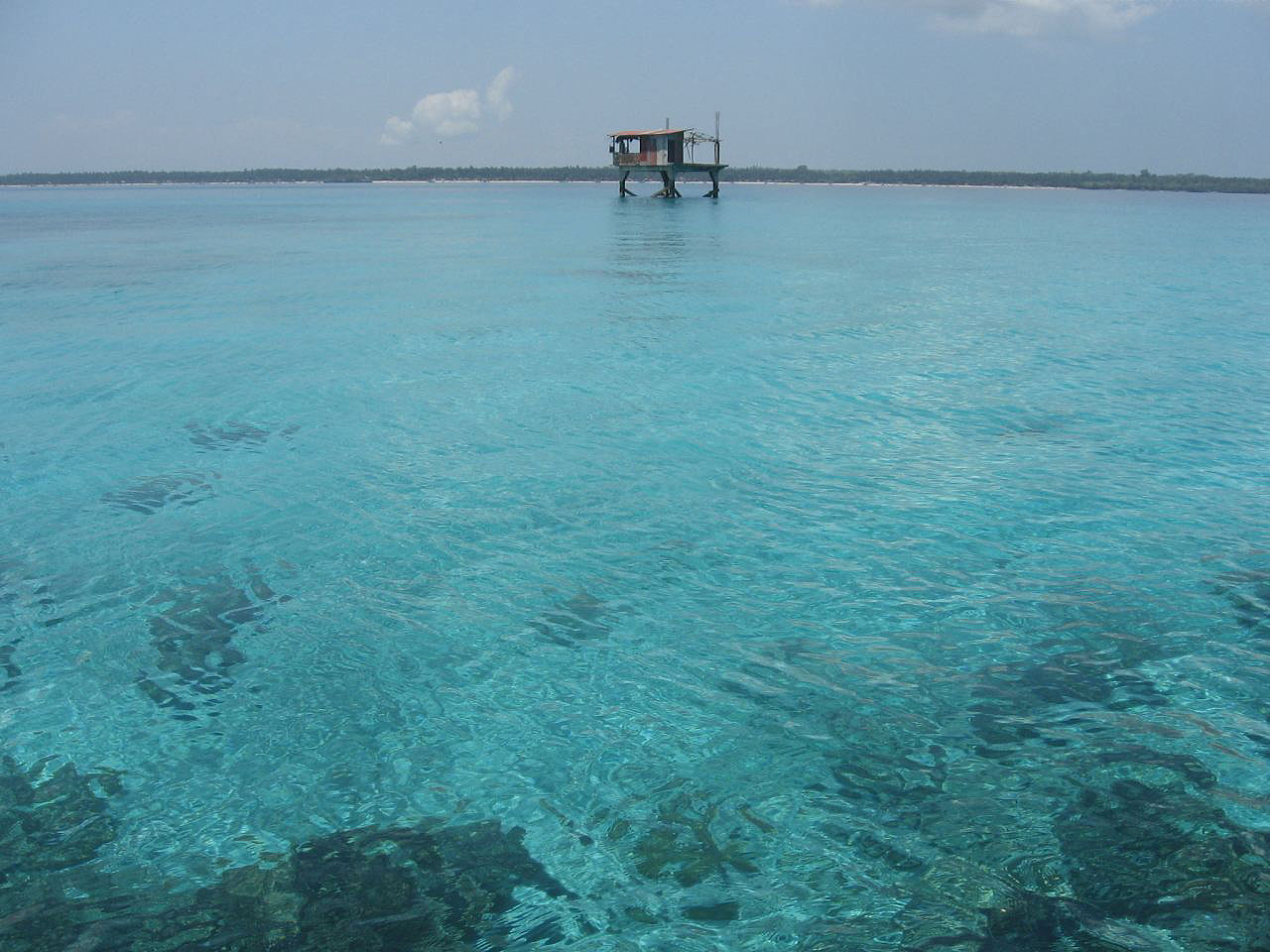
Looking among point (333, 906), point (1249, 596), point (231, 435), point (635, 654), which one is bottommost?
point (333, 906)

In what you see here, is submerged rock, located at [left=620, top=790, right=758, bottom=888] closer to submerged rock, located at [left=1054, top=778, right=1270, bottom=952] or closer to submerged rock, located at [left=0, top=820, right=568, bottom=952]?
submerged rock, located at [left=0, top=820, right=568, bottom=952]

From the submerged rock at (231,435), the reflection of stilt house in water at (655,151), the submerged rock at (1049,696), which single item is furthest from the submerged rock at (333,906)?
the reflection of stilt house in water at (655,151)

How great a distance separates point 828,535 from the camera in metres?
9.61

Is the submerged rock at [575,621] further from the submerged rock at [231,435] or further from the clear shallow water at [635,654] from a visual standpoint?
the submerged rock at [231,435]

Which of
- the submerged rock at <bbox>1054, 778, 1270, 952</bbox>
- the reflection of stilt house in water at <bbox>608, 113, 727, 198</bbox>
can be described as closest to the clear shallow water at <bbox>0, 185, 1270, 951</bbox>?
the submerged rock at <bbox>1054, 778, 1270, 952</bbox>

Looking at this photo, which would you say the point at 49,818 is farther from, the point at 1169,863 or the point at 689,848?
the point at 1169,863

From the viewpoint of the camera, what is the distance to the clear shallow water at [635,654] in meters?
4.90

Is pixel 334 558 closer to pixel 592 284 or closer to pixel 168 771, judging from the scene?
pixel 168 771

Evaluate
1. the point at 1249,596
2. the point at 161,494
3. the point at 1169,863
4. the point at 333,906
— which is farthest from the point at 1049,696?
the point at 161,494

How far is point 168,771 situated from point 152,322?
19226 millimetres

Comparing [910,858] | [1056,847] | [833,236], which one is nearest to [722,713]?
[910,858]

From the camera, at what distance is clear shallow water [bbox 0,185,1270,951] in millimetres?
4898

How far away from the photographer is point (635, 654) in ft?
24.3

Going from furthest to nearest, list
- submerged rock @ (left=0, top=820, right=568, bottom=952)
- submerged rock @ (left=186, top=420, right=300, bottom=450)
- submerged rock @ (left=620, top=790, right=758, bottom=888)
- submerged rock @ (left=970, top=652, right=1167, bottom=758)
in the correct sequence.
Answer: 1. submerged rock @ (left=186, top=420, right=300, bottom=450)
2. submerged rock @ (left=970, top=652, right=1167, bottom=758)
3. submerged rock @ (left=620, top=790, right=758, bottom=888)
4. submerged rock @ (left=0, top=820, right=568, bottom=952)
